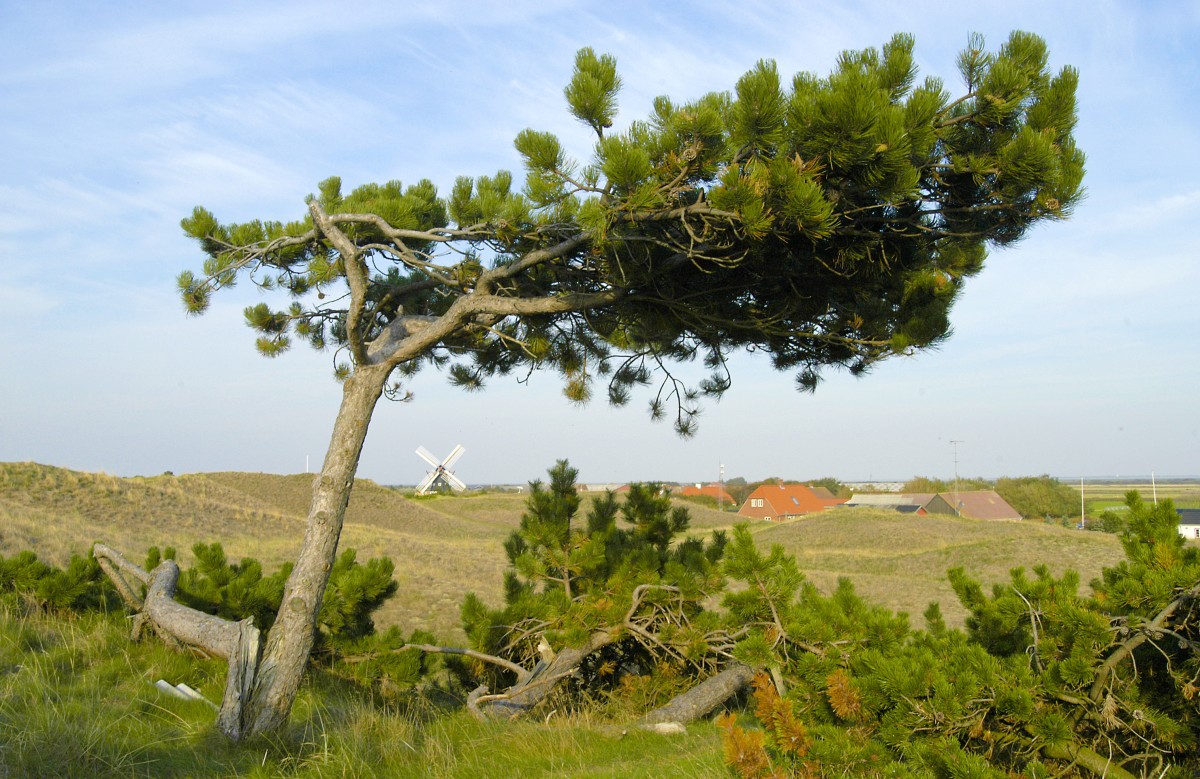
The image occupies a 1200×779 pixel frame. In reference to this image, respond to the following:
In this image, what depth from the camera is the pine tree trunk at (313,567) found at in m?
4.55

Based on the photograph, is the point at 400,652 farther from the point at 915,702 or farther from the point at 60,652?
the point at 915,702

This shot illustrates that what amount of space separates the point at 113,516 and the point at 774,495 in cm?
4948

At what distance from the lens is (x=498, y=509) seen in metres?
51.5

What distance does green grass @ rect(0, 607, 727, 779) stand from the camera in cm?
368

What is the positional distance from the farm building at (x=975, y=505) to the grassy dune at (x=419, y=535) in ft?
69.5

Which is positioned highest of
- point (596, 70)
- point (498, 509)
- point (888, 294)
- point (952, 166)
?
point (596, 70)

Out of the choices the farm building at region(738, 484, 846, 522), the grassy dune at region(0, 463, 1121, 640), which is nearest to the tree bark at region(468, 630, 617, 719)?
the grassy dune at region(0, 463, 1121, 640)

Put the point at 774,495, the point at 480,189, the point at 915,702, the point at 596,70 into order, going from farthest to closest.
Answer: the point at 774,495 < the point at 480,189 < the point at 596,70 < the point at 915,702

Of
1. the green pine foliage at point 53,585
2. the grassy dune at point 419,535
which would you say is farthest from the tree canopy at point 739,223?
the grassy dune at point 419,535

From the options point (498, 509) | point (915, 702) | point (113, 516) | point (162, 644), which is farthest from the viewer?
point (498, 509)

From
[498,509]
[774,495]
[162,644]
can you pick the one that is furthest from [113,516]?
[774,495]

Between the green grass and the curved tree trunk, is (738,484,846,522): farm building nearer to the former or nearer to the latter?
the green grass

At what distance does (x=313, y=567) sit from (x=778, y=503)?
6081 cm

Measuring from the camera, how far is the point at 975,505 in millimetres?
59625
